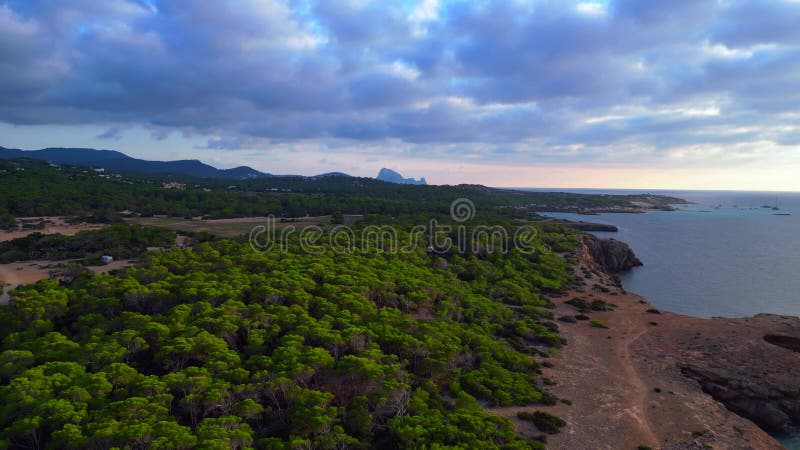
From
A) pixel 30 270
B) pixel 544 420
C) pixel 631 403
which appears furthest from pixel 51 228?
pixel 631 403

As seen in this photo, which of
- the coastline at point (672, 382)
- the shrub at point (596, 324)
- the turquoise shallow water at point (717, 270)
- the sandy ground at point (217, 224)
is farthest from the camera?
the sandy ground at point (217, 224)

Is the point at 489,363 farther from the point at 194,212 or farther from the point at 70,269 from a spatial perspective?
the point at 194,212

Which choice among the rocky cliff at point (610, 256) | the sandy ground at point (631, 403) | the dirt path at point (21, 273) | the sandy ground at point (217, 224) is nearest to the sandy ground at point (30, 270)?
the dirt path at point (21, 273)

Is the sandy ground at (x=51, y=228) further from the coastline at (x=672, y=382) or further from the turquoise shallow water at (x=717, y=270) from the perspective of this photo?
the turquoise shallow water at (x=717, y=270)

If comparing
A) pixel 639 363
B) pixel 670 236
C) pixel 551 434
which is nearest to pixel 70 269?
pixel 551 434

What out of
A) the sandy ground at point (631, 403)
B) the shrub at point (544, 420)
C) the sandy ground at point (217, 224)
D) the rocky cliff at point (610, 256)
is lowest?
the sandy ground at point (631, 403)

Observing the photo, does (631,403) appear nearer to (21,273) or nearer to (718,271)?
(21,273)
